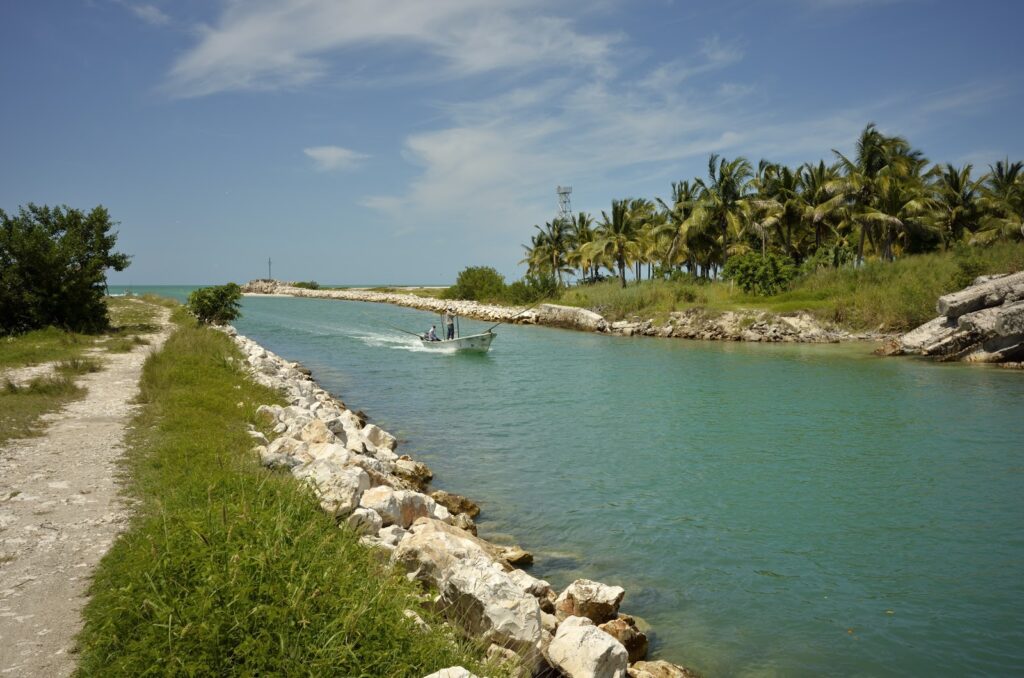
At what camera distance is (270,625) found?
4.05 m

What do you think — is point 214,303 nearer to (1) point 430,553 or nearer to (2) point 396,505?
(2) point 396,505

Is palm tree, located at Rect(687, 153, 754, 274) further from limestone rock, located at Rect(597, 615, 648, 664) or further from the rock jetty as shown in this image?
limestone rock, located at Rect(597, 615, 648, 664)

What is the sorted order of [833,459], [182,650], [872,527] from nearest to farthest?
1. [182,650]
2. [872,527]
3. [833,459]

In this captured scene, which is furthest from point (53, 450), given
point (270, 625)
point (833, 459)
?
point (833, 459)

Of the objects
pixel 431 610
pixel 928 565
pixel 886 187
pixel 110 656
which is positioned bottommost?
pixel 928 565

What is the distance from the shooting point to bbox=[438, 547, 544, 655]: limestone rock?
5141mm

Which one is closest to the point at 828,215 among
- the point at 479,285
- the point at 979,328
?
the point at 979,328

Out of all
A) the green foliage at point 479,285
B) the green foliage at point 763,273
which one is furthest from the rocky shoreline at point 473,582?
the green foliage at point 479,285

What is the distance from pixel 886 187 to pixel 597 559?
4344cm

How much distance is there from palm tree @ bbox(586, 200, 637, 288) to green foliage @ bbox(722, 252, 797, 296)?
13.3 metres

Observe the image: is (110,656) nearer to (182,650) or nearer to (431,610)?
(182,650)

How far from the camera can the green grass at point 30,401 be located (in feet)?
32.2

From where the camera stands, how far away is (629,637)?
6.20m

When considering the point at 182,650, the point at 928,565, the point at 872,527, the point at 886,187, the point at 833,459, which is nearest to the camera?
the point at 182,650
